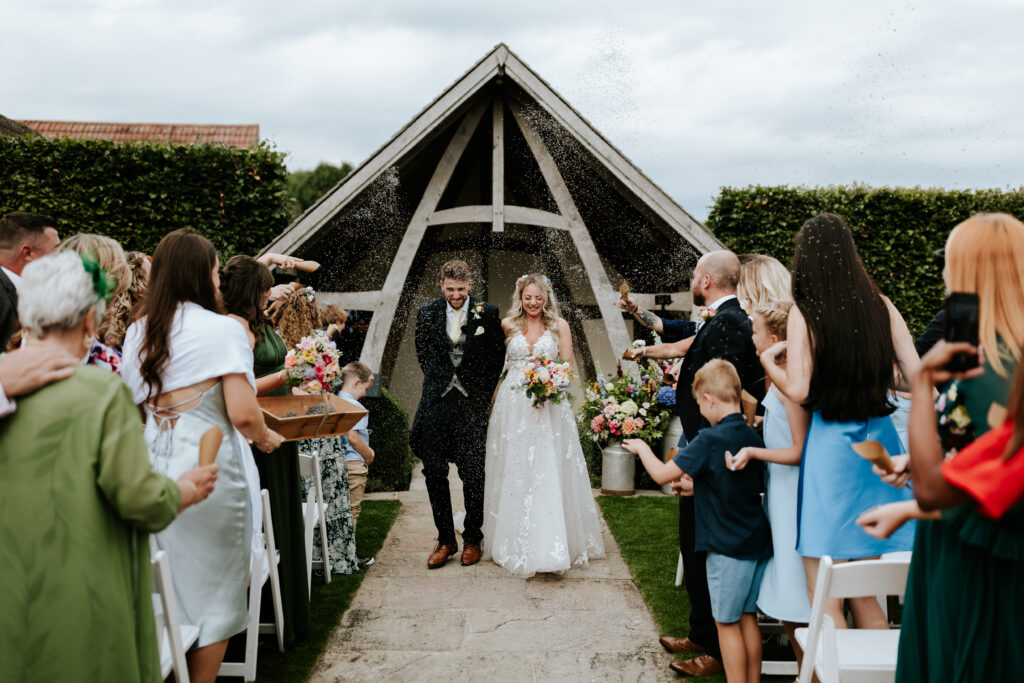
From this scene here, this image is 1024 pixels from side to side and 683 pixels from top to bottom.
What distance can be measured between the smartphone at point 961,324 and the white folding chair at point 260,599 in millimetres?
2900

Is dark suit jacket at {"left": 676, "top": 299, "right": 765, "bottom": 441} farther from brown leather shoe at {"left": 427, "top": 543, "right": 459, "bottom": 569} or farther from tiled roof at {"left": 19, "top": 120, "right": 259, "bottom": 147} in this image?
tiled roof at {"left": 19, "top": 120, "right": 259, "bottom": 147}

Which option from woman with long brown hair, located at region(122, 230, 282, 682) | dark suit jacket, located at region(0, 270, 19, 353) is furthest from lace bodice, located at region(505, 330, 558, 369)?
dark suit jacket, located at region(0, 270, 19, 353)

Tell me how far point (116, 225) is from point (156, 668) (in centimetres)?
863

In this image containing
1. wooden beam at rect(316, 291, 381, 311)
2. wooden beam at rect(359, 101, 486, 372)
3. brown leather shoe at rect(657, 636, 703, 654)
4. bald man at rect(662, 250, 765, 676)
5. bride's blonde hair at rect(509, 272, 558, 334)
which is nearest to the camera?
bald man at rect(662, 250, 765, 676)

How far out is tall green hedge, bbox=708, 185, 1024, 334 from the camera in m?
10.3

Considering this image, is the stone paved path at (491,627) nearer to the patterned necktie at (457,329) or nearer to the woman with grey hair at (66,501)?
the patterned necktie at (457,329)

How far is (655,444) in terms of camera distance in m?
8.56

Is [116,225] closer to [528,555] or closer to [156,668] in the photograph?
[528,555]

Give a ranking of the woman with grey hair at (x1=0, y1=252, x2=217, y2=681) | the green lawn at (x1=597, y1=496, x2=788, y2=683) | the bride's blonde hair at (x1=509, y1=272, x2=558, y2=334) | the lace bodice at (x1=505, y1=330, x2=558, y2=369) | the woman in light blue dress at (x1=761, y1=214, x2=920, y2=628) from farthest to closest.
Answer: the bride's blonde hair at (x1=509, y1=272, x2=558, y2=334), the lace bodice at (x1=505, y1=330, x2=558, y2=369), the green lawn at (x1=597, y1=496, x2=788, y2=683), the woman in light blue dress at (x1=761, y1=214, x2=920, y2=628), the woman with grey hair at (x1=0, y1=252, x2=217, y2=681)

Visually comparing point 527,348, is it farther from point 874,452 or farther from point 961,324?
point 961,324

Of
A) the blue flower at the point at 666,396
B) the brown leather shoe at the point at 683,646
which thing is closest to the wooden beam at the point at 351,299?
the blue flower at the point at 666,396

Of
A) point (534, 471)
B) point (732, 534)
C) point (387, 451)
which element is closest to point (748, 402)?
point (732, 534)

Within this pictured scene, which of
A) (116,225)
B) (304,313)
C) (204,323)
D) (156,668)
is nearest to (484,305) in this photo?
(304,313)

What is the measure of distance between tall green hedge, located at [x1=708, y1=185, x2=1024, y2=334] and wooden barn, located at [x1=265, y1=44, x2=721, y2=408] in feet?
4.21
